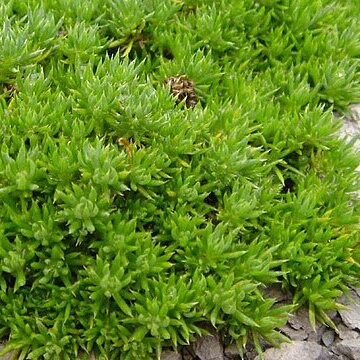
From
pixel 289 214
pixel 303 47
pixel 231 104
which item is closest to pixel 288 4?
pixel 303 47

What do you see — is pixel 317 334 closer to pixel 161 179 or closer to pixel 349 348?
pixel 349 348

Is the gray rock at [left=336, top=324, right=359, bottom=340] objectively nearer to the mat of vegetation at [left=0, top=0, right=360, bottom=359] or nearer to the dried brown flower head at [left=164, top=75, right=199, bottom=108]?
the mat of vegetation at [left=0, top=0, right=360, bottom=359]

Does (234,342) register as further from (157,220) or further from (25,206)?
(25,206)

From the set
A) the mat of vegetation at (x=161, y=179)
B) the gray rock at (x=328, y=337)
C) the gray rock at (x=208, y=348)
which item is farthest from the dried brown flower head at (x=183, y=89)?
the gray rock at (x=328, y=337)

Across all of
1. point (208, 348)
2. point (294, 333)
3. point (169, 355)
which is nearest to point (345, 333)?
Result: point (294, 333)

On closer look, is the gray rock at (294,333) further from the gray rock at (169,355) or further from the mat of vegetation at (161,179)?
the gray rock at (169,355)

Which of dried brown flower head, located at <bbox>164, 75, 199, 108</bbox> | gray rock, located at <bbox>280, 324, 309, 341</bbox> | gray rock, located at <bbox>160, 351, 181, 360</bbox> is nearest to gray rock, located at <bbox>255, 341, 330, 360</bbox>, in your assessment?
gray rock, located at <bbox>280, 324, 309, 341</bbox>

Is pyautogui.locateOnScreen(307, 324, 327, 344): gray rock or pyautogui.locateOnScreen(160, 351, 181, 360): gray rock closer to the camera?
pyautogui.locateOnScreen(160, 351, 181, 360): gray rock
